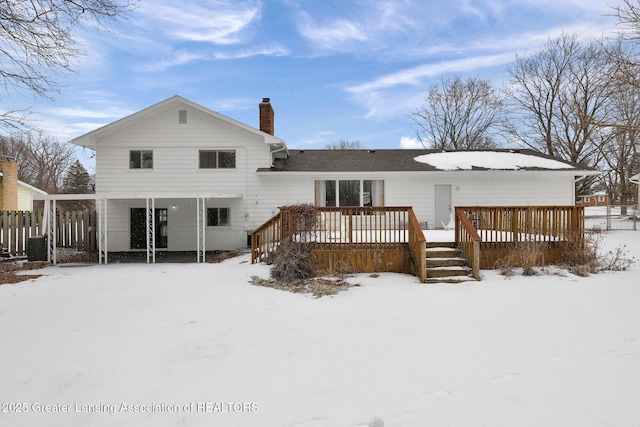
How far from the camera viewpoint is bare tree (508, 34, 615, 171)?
2684 centimetres

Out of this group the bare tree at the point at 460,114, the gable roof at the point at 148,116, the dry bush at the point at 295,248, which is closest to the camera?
the dry bush at the point at 295,248

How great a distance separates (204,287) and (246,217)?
7836 millimetres

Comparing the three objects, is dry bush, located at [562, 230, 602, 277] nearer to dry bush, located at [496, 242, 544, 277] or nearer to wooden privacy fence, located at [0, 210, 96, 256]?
dry bush, located at [496, 242, 544, 277]

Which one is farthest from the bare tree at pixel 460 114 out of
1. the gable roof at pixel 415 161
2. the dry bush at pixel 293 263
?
the dry bush at pixel 293 263

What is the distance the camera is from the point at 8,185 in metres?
20.8

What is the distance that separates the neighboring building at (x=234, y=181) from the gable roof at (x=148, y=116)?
5cm

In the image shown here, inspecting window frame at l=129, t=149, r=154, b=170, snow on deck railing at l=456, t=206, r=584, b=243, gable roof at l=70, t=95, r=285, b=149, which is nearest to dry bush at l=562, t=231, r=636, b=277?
snow on deck railing at l=456, t=206, r=584, b=243

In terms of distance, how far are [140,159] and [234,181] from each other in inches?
164

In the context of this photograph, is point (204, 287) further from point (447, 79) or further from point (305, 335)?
point (447, 79)

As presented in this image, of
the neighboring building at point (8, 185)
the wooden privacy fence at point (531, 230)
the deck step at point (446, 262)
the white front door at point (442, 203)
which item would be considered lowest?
the deck step at point (446, 262)

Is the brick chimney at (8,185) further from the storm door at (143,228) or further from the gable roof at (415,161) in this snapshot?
the gable roof at (415,161)

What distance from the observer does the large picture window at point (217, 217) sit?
1495 cm

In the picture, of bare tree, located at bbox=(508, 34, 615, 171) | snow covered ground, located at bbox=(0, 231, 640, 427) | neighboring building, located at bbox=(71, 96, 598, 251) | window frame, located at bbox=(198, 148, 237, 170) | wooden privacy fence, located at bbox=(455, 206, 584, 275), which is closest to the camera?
snow covered ground, located at bbox=(0, 231, 640, 427)

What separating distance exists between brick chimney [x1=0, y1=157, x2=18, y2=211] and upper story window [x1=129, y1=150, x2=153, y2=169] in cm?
1152
